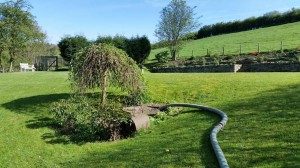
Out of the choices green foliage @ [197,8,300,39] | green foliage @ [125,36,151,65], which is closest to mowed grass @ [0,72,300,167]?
green foliage @ [125,36,151,65]

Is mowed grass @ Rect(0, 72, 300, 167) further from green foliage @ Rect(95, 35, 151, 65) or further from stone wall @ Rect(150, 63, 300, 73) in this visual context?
green foliage @ Rect(95, 35, 151, 65)

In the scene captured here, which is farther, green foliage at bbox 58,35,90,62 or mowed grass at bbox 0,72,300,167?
green foliage at bbox 58,35,90,62

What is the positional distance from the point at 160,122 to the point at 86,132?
2.75 m

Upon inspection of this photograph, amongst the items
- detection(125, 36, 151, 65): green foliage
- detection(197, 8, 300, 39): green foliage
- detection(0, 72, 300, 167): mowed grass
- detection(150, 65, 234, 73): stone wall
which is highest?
detection(197, 8, 300, 39): green foliage

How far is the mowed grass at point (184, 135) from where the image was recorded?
10.0 meters

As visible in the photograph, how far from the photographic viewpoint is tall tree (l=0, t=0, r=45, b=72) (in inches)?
2058

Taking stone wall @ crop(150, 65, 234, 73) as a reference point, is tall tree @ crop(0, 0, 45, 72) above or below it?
above

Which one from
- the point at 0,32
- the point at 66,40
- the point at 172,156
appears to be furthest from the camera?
the point at 0,32

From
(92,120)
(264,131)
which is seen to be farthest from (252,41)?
(264,131)

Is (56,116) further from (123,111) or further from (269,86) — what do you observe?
(269,86)

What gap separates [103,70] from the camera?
52.9ft

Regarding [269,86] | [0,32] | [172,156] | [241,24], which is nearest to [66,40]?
[0,32]

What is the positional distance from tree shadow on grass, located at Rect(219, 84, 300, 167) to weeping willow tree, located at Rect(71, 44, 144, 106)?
350 centimetres

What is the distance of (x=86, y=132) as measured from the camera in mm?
14445
